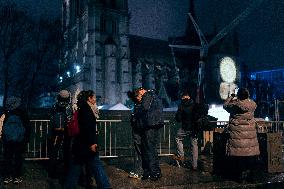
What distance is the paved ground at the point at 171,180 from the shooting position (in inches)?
289

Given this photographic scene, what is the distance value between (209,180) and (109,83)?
203ft

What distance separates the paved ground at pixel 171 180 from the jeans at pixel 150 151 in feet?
1.01

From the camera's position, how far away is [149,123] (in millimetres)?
7727

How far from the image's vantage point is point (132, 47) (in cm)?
8581

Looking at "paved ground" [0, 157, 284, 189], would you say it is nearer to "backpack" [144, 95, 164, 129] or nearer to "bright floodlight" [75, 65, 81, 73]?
"backpack" [144, 95, 164, 129]

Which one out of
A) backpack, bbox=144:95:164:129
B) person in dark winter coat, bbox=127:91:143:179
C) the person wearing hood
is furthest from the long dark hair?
the person wearing hood

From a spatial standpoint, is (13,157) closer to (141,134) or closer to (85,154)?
(85,154)

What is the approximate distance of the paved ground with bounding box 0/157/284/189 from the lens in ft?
24.1

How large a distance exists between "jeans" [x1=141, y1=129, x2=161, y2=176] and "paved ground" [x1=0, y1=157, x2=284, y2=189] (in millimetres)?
308

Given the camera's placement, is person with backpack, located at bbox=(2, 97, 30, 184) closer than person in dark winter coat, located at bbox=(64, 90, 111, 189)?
No

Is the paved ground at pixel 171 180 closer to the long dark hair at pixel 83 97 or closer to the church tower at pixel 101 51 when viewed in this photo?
the long dark hair at pixel 83 97

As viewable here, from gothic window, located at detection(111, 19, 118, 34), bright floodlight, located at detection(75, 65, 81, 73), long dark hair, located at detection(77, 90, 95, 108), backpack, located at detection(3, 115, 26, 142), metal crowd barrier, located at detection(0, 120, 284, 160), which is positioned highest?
gothic window, located at detection(111, 19, 118, 34)

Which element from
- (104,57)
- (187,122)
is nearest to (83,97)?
(187,122)

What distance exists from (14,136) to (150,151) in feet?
9.38
